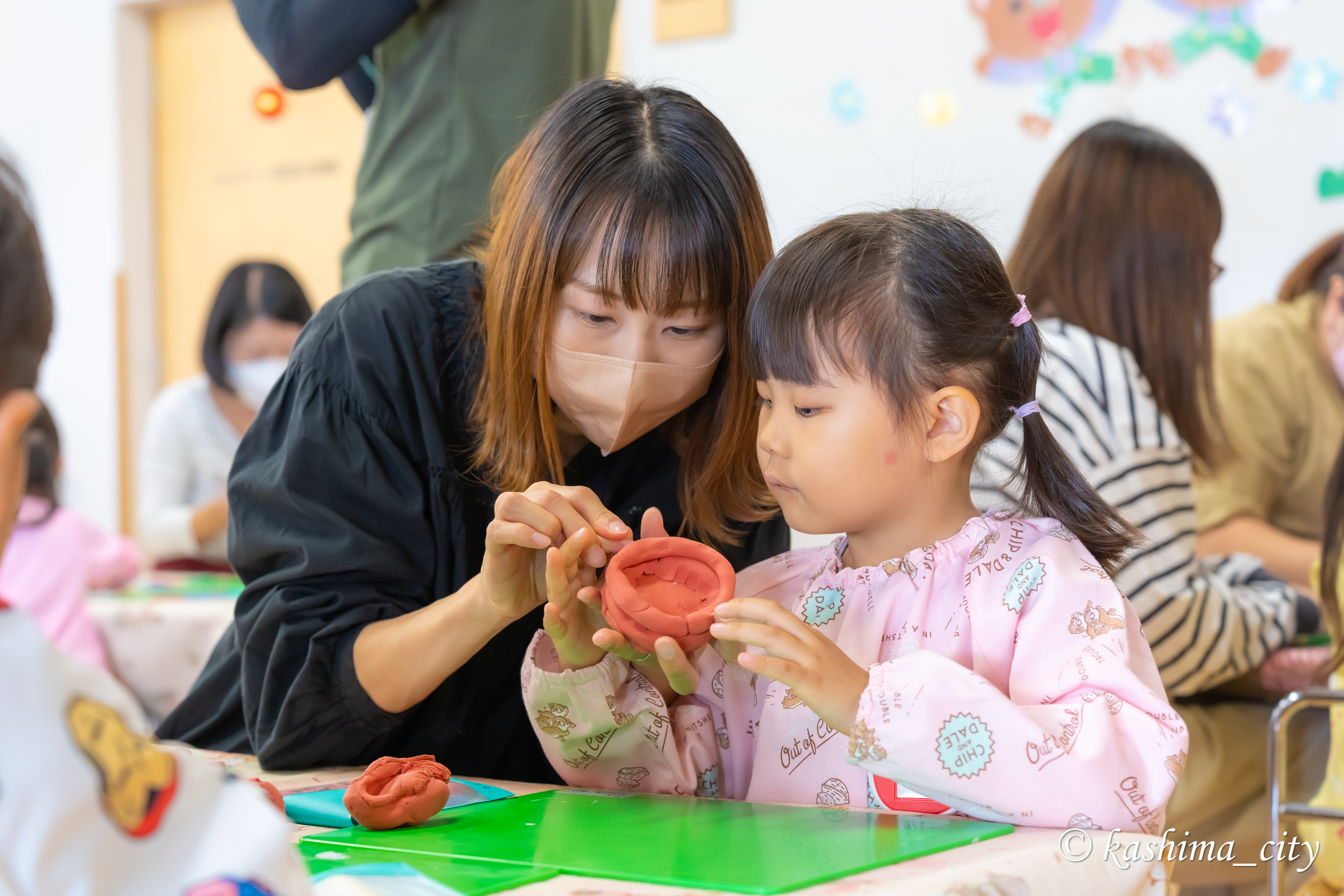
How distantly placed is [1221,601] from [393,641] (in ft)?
4.63

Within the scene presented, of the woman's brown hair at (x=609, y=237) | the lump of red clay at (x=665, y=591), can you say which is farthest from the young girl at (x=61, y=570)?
the lump of red clay at (x=665, y=591)

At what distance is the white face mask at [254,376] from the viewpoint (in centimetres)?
350

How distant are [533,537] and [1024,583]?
45cm

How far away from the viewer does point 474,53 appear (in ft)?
5.99

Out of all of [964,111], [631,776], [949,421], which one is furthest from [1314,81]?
[631,776]

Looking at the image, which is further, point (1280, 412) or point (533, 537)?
point (1280, 412)

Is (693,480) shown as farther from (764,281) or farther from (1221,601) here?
(1221,601)

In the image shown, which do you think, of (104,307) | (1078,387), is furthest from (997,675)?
(104,307)

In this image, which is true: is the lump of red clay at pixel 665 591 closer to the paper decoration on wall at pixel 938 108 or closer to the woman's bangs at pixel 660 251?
the woman's bangs at pixel 660 251

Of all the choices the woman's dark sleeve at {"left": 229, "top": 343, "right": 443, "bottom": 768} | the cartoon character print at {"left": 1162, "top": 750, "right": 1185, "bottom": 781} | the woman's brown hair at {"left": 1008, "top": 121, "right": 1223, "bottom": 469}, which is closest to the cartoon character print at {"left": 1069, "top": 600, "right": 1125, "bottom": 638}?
the cartoon character print at {"left": 1162, "top": 750, "right": 1185, "bottom": 781}

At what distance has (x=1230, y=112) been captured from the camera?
120 inches

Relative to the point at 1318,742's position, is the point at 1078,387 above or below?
above

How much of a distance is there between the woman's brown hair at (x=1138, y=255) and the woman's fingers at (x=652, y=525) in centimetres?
124

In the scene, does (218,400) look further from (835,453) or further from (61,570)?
(835,453)
